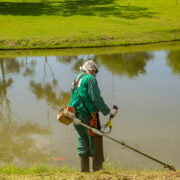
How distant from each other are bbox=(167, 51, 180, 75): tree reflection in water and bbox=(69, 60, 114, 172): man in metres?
8.73

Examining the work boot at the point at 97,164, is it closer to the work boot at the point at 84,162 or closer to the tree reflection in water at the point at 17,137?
the work boot at the point at 84,162

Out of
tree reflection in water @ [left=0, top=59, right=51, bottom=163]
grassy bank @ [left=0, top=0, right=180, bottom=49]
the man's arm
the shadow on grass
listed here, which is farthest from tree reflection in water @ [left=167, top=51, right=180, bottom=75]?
the shadow on grass

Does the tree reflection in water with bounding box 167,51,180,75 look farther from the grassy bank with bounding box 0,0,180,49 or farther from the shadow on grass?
the shadow on grass

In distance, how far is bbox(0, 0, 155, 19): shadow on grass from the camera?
3135 cm

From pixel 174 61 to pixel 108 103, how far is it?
7.09 metres

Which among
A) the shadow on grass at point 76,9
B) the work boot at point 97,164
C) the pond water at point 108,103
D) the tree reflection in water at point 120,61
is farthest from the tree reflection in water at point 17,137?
the shadow on grass at point 76,9

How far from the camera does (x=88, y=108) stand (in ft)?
16.1

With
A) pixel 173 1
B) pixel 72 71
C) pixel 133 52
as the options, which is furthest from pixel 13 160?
pixel 173 1

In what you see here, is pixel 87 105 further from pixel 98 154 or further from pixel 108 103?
pixel 108 103

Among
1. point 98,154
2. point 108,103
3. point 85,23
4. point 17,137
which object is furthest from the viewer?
point 85,23

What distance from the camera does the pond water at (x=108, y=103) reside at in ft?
20.5

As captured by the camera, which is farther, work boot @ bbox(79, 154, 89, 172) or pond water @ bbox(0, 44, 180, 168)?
pond water @ bbox(0, 44, 180, 168)

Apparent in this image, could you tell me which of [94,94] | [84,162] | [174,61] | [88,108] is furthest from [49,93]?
[174,61]

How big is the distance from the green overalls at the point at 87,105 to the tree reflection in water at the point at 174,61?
8.77m
